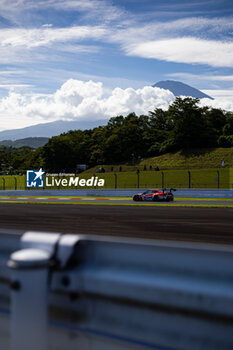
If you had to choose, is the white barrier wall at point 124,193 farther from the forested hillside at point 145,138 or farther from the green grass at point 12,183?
the forested hillside at point 145,138

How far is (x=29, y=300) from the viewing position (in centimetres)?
254

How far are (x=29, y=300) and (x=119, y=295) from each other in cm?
73

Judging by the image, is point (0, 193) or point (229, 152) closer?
point (0, 193)

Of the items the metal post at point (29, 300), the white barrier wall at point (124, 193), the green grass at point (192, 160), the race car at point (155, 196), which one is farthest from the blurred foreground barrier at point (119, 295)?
the green grass at point (192, 160)

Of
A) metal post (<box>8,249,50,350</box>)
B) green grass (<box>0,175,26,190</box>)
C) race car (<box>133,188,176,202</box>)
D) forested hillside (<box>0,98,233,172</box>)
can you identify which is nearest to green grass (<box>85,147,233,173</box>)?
forested hillside (<box>0,98,233,172</box>)

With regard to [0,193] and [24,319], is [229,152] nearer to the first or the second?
[0,193]

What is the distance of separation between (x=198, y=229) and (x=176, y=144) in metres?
87.8

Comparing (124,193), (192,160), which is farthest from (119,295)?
(192,160)

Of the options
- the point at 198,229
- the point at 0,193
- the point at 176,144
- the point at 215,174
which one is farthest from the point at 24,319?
the point at 176,144

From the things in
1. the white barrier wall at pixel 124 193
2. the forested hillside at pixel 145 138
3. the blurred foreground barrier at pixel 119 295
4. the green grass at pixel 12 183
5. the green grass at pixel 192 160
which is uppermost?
the forested hillside at pixel 145 138

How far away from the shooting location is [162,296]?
9.30 ft

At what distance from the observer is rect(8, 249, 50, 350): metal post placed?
249 centimetres

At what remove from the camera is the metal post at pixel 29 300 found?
8.17 feet

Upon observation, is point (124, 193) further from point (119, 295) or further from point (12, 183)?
point (12, 183)
